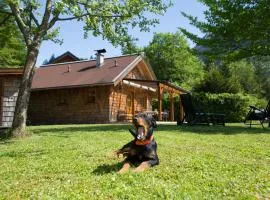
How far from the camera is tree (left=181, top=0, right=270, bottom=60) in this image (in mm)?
16562

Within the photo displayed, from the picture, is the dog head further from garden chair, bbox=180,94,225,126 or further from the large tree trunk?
garden chair, bbox=180,94,225,126

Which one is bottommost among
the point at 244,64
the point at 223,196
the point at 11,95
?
the point at 223,196

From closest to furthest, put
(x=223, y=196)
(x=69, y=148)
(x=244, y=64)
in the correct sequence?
(x=223, y=196), (x=69, y=148), (x=244, y=64)

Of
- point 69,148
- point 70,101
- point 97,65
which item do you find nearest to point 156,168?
point 69,148

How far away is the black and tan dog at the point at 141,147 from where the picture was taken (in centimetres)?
599

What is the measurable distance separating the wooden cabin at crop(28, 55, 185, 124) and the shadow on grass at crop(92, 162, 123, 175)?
59.8 ft

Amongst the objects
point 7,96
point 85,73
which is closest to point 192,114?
point 7,96

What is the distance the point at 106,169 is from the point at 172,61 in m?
61.5

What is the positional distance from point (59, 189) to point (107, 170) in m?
1.26

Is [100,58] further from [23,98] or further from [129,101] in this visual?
[23,98]

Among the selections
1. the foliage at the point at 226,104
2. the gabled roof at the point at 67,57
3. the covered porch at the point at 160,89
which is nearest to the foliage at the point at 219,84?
the covered porch at the point at 160,89

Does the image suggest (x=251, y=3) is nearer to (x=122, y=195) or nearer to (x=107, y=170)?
(x=107, y=170)

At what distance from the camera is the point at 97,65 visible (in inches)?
1193

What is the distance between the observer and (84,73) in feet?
95.4
